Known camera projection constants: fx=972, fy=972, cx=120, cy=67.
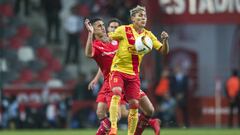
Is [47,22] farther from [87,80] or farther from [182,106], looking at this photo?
[182,106]

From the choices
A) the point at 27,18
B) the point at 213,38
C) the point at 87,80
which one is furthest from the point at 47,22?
the point at 213,38

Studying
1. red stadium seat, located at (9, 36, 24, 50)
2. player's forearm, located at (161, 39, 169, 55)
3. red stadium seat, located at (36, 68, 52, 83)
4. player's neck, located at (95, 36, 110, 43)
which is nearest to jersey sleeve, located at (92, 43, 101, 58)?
player's neck, located at (95, 36, 110, 43)

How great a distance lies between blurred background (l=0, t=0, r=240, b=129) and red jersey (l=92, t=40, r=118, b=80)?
12363 millimetres

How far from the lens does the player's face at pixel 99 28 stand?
53.7 ft

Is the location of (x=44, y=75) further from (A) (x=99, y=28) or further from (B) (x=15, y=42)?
(A) (x=99, y=28)

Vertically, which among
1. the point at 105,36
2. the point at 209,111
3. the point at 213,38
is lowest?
the point at 209,111

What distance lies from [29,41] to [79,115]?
3514mm

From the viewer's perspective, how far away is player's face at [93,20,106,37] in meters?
16.4

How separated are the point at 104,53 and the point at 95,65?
14729 millimetres

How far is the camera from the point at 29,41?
105 ft

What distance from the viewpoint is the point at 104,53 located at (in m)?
16.7

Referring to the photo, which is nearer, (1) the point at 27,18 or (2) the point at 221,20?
(2) the point at 221,20

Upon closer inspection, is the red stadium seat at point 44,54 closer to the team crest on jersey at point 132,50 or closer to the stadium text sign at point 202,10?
the stadium text sign at point 202,10

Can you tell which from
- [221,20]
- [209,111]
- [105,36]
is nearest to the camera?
[105,36]
